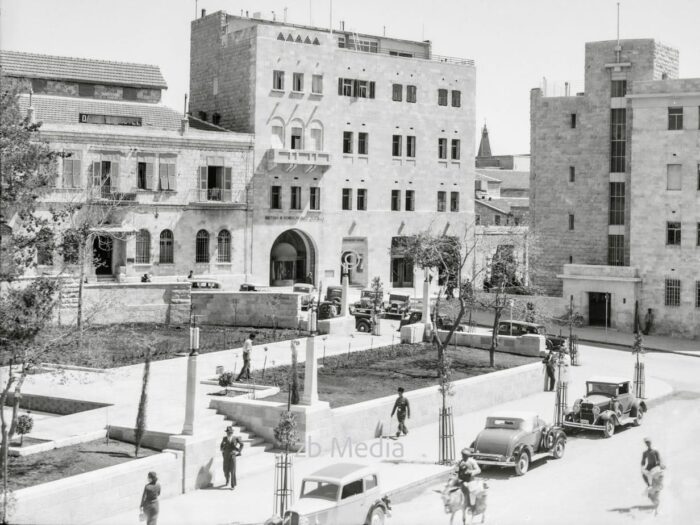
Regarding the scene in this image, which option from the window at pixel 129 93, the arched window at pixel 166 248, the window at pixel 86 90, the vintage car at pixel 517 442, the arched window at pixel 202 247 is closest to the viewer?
the vintage car at pixel 517 442

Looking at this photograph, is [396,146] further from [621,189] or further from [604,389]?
[604,389]

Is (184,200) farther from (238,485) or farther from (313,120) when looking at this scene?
(238,485)

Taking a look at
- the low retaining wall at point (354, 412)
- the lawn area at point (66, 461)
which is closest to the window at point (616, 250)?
the low retaining wall at point (354, 412)

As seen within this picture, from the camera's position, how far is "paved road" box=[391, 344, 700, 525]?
22266 mm

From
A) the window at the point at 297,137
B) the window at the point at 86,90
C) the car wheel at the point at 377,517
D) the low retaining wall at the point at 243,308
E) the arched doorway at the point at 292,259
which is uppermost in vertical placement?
the window at the point at 86,90

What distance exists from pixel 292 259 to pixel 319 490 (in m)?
45.2

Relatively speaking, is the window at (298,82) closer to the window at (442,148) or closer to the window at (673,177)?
the window at (442,148)

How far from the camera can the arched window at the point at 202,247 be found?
59406 millimetres

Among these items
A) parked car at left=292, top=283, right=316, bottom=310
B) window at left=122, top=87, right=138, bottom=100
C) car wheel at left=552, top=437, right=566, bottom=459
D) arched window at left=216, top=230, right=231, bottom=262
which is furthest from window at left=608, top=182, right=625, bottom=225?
car wheel at left=552, top=437, right=566, bottom=459

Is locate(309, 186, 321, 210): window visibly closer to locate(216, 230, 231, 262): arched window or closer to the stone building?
the stone building

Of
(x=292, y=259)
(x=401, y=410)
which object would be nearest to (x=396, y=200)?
(x=292, y=259)

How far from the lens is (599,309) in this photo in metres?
58.7

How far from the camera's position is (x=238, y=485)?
24.5m

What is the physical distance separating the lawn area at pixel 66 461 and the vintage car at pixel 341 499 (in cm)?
442
